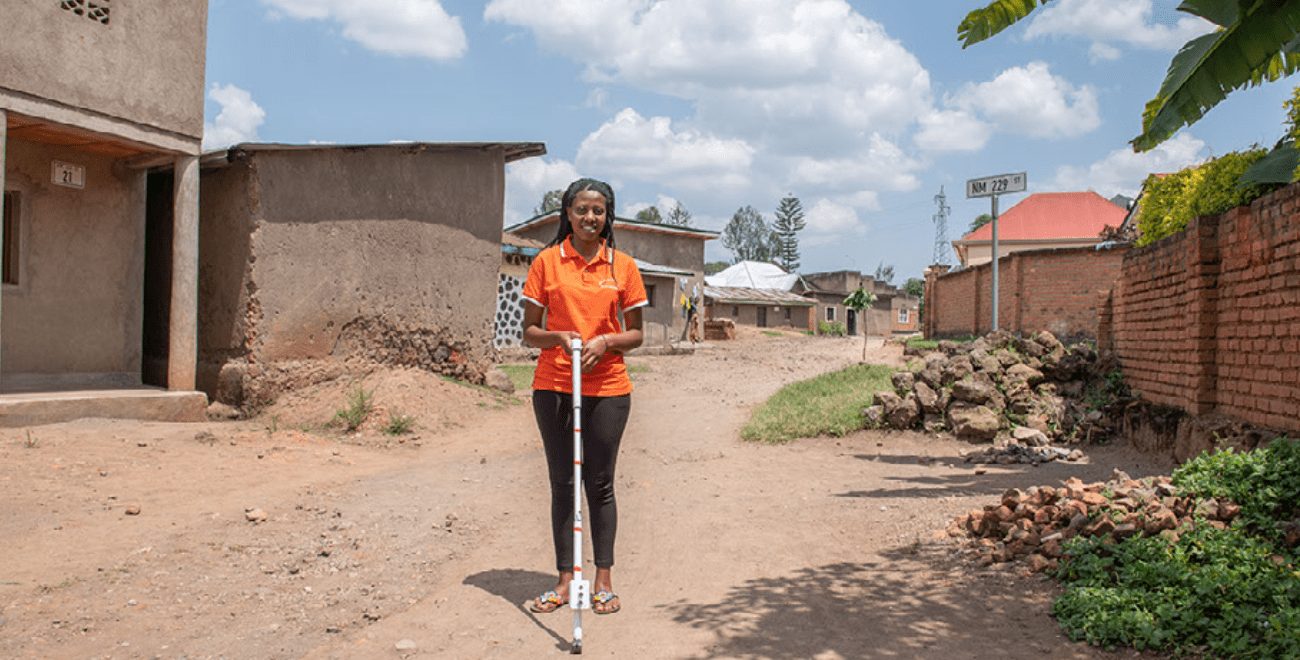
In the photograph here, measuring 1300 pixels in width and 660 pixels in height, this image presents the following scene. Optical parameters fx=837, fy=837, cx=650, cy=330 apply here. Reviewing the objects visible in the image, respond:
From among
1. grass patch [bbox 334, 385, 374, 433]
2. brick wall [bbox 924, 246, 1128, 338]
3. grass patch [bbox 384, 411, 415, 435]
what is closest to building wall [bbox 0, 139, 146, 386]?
grass patch [bbox 334, 385, 374, 433]

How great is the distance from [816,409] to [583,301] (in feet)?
24.0

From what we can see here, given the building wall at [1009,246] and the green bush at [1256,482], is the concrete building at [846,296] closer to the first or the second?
the building wall at [1009,246]

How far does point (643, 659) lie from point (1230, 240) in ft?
Result: 20.5

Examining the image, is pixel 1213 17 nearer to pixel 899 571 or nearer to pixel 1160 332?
pixel 899 571

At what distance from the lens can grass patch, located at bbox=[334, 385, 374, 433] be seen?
29.6 ft

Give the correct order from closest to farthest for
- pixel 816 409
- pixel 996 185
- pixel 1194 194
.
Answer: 1. pixel 1194 194
2. pixel 816 409
3. pixel 996 185

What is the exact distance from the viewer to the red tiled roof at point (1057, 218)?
37844 mm

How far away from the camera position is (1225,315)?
684 cm

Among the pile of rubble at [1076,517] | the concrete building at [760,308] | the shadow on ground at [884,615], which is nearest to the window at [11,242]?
the shadow on ground at [884,615]

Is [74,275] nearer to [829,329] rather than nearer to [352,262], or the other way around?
[352,262]

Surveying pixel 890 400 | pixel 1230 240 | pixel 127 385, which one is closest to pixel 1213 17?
pixel 1230 240

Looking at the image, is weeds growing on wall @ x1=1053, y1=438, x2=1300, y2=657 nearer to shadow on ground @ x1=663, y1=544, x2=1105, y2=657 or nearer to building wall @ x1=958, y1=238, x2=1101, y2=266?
shadow on ground @ x1=663, y1=544, x2=1105, y2=657

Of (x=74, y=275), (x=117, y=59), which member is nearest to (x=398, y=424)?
(x=74, y=275)

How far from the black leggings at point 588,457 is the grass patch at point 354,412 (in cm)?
582
